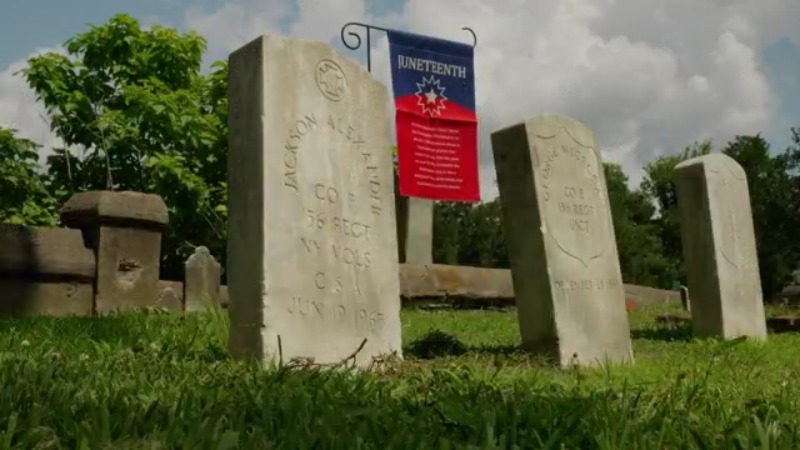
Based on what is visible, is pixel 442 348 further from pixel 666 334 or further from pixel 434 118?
pixel 434 118

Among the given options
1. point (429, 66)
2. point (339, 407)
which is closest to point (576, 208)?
point (339, 407)

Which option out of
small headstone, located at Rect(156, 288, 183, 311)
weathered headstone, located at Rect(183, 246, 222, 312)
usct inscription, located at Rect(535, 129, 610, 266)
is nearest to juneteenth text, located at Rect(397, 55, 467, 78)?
weathered headstone, located at Rect(183, 246, 222, 312)

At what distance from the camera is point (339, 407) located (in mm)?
2543

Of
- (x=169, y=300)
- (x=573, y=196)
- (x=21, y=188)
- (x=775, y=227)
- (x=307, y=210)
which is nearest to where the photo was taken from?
Result: (x=307, y=210)

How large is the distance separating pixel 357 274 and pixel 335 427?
2821mm

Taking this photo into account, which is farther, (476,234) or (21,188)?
(476,234)

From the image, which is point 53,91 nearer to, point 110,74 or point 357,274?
point 110,74

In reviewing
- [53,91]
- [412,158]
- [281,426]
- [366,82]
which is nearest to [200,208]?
[53,91]

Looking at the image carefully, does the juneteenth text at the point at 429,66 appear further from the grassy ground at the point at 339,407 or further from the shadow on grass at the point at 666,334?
the grassy ground at the point at 339,407

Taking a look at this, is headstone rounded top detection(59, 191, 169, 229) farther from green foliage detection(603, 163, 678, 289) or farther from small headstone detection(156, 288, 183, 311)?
green foliage detection(603, 163, 678, 289)

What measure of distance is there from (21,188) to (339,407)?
15368 mm

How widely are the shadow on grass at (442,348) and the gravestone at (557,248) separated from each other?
0.79 ft

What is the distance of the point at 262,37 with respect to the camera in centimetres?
477

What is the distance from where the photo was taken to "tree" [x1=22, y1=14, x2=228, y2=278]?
16.0 m
